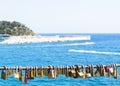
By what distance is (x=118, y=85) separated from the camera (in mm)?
52750

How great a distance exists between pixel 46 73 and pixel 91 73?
197cm

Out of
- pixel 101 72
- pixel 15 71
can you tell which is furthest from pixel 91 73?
pixel 15 71

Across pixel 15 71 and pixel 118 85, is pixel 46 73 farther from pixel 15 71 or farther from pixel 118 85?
pixel 118 85

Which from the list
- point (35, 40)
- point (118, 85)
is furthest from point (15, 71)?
point (35, 40)

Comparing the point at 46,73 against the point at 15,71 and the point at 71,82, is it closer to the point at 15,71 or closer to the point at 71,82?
the point at 15,71

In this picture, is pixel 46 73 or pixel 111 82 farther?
pixel 111 82

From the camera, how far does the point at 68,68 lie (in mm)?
17359

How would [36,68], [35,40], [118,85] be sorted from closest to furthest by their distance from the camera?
[36,68]
[118,85]
[35,40]

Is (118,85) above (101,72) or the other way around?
the other way around

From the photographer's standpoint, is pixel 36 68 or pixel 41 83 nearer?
pixel 36 68

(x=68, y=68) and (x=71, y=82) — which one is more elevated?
(x=68, y=68)

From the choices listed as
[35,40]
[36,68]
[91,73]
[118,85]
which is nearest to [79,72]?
[91,73]

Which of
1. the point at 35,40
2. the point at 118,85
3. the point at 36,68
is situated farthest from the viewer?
the point at 35,40

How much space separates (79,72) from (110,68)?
143 centimetres
